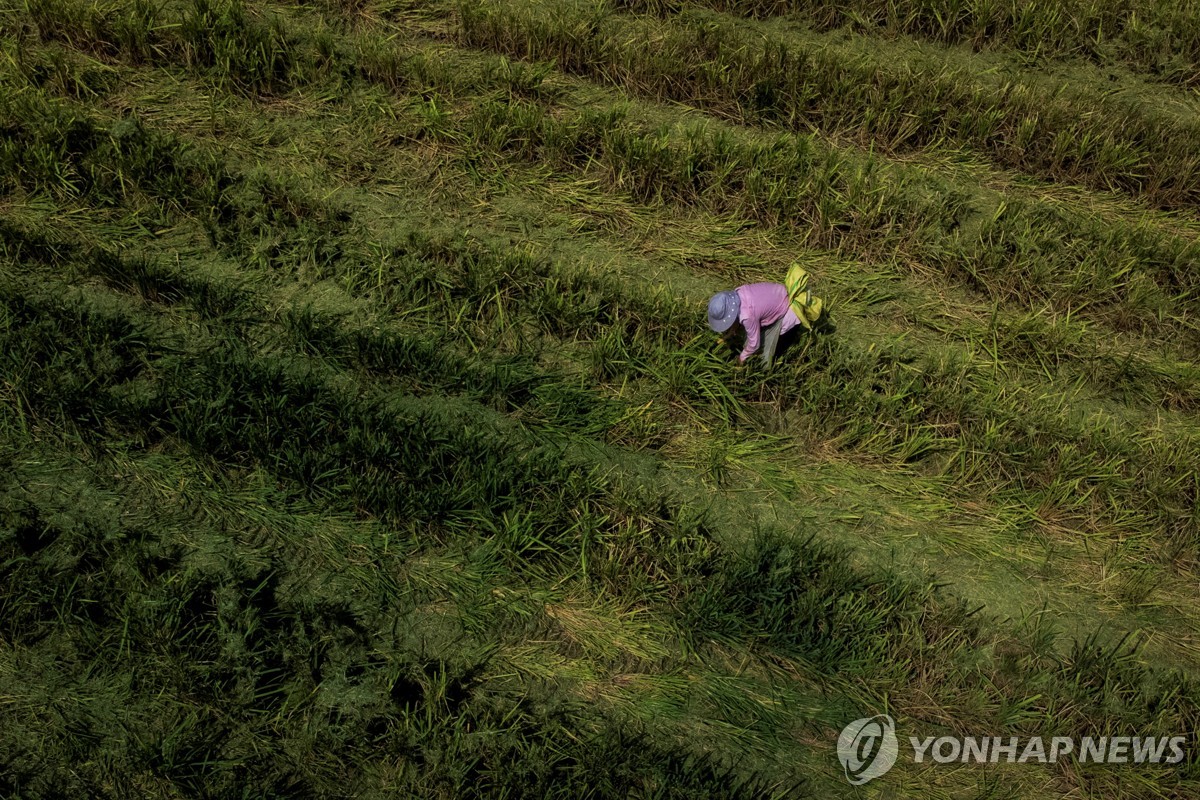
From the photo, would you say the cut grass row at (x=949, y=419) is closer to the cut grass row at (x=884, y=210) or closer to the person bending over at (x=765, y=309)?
the person bending over at (x=765, y=309)

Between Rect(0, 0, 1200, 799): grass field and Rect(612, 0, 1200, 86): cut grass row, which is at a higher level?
Rect(612, 0, 1200, 86): cut grass row

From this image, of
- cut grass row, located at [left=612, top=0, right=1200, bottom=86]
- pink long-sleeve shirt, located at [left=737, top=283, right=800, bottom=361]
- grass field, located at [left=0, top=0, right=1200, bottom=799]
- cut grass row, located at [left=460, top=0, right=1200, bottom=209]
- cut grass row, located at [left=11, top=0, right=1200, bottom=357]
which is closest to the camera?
grass field, located at [left=0, top=0, right=1200, bottom=799]

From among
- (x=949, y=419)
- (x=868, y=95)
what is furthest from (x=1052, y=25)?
(x=949, y=419)

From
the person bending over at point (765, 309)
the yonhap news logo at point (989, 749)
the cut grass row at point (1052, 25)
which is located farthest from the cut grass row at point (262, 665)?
the cut grass row at point (1052, 25)

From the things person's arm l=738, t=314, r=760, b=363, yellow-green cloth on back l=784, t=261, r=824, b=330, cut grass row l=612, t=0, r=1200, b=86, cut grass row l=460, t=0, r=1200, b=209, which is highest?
cut grass row l=612, t=0, r=1200, b=86

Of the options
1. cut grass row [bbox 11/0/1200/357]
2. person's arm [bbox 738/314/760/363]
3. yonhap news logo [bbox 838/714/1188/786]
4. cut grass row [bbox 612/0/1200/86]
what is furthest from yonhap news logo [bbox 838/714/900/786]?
cut grass row [bbox 612/0/1200/86]

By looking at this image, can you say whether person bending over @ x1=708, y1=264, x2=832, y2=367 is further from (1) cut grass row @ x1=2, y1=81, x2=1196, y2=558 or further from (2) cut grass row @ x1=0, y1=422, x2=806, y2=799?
(2) cut grass row @ x1=0, y1=422, x2=806, y2=799
